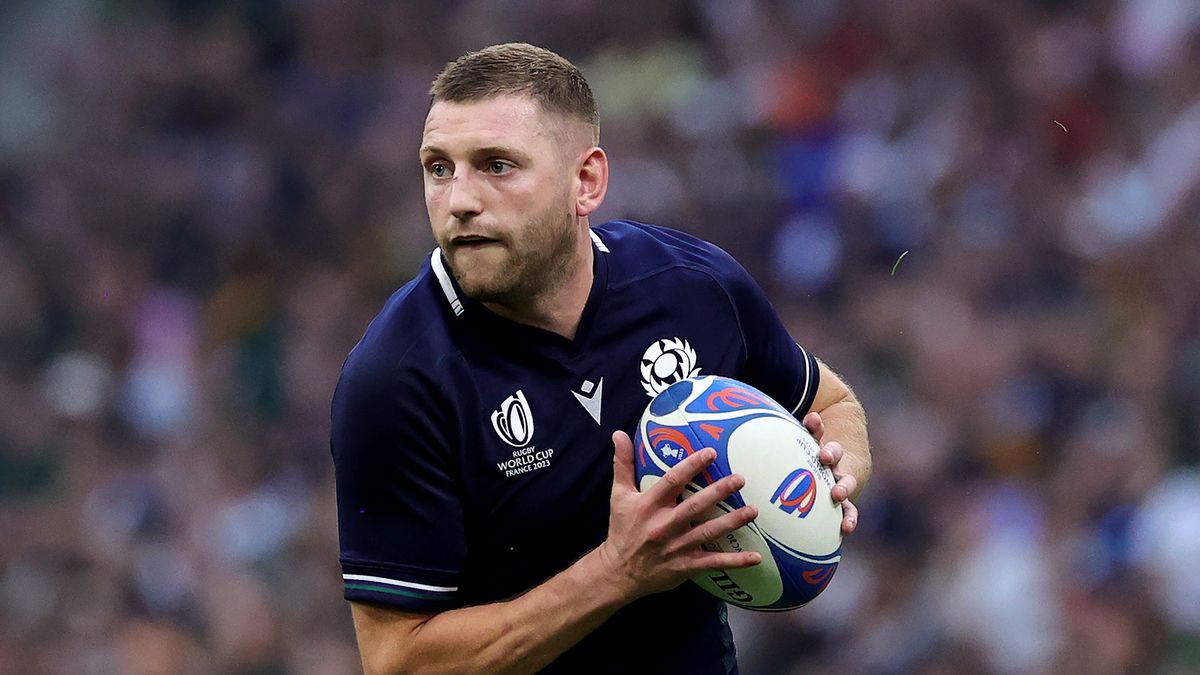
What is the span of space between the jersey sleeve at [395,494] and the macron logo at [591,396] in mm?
376

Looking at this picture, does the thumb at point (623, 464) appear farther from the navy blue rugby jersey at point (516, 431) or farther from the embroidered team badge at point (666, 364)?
the embroidered team badge at point (666, 364)

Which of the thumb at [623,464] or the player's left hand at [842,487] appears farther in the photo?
the player's left hand at [842,487]

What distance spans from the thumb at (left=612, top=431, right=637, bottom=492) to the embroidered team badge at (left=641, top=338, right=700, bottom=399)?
1.44ft

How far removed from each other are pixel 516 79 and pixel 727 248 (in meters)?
5.01

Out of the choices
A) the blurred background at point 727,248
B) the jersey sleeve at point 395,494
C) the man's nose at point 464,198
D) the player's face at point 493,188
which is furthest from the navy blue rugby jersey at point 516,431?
the blurred background at point 727,248

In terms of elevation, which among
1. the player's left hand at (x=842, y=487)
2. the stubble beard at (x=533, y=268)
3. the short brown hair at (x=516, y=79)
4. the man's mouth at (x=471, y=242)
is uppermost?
the short brown hair at (x=516, y=79)

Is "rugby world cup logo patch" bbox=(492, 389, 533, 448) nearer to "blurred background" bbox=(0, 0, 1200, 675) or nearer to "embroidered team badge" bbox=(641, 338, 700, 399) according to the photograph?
"embroidered team badge" bbox=(641, 338, 700, 399)

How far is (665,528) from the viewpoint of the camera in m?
3.21

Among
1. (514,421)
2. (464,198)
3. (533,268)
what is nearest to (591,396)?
(514,421)

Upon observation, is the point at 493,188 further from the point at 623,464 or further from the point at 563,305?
the point at 623,464

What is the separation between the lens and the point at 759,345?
13.6 feet

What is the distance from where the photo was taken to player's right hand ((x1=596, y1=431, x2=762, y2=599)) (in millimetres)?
3203

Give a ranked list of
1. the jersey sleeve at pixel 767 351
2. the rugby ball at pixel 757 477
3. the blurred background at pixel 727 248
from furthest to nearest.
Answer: the blurred background at pixel 727 248 < the jersey sleeve at pixel 767 351 < the rugby ball at pixel 757 477

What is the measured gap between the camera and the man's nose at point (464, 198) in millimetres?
3479
